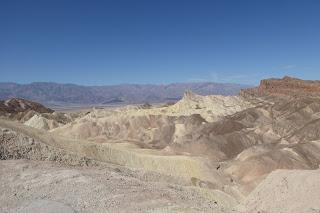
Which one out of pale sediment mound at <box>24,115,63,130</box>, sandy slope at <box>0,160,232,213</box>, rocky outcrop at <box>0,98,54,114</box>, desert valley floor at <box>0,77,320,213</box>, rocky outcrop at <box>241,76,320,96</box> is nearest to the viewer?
sandy slope at <box>0,160,232,213</box>

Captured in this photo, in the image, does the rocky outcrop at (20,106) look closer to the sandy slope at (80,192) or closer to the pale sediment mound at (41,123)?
the pale sediment mound at (41,123)

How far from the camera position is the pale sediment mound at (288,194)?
2183 cm

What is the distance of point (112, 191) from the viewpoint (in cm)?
2256

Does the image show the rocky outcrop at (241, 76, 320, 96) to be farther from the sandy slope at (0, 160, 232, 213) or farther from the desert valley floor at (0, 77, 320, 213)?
the sandy slope at (0, 160, 232, 213)

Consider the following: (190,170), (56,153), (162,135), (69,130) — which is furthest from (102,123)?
(56,153)

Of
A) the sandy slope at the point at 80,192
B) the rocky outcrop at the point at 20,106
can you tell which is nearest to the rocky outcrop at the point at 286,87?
the rocky outcrop at the point at 20,106

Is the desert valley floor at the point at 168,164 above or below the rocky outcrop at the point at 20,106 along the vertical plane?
above

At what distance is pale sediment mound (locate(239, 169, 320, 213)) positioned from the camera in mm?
21828

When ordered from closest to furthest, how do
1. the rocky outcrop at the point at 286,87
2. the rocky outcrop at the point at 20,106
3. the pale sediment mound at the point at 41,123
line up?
1. the pale sediment mound at the point at 41,123
2. the rocky outcrop at the point at 286,87
3. the rocky outcrop at the point at 20,106

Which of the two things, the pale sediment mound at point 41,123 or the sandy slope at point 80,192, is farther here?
the pale sediment mound at point 41,123

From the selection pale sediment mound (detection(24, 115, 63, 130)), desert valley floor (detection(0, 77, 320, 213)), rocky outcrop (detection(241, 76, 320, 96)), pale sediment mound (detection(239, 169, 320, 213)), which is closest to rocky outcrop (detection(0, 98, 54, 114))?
pale sediment mound (detection(24, 115, 63, 130))

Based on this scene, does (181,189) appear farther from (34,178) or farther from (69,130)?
(69,130)

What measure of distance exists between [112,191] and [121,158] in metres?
17.2

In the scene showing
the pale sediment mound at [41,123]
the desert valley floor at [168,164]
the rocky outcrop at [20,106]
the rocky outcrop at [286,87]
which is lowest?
the rocky outcrop at [20,106]
